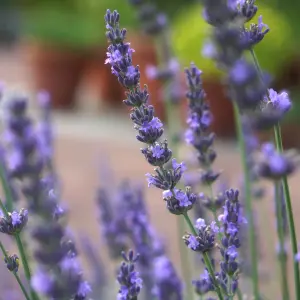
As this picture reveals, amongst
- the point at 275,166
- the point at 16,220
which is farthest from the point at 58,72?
the point at 275,166

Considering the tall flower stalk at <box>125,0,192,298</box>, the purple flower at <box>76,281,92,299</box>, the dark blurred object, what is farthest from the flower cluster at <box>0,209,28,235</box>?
the dark blurred object

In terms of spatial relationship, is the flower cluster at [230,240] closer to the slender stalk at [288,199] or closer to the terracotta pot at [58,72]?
the slender stalk at [288,199]

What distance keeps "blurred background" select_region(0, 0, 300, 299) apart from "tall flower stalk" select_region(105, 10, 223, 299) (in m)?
3.35

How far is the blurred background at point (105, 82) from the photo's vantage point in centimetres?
615

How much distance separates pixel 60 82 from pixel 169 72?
301 inches

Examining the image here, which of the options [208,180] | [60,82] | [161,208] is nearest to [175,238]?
[161,208]

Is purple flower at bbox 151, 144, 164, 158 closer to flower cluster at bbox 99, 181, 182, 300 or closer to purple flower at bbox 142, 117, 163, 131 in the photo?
purple flower at bbox 142, 117, 163, 131

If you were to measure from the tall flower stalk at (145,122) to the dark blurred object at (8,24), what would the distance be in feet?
53.0

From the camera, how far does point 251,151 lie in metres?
1.91

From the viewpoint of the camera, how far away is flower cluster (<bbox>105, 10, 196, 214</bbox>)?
0.97 meters

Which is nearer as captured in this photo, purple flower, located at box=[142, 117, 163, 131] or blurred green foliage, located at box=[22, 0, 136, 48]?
purple flower, located at box=[142, 117, 163, 131]

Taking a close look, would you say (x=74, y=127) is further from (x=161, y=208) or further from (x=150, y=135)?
(x=150, y=135)

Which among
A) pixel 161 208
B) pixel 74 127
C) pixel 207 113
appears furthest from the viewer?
pixel 74 127

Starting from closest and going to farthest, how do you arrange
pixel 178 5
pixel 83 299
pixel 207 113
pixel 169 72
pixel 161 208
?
pixel 83 299
pixel 207 113
pixel 169 72
pixel 161 208
pixel 178 5
